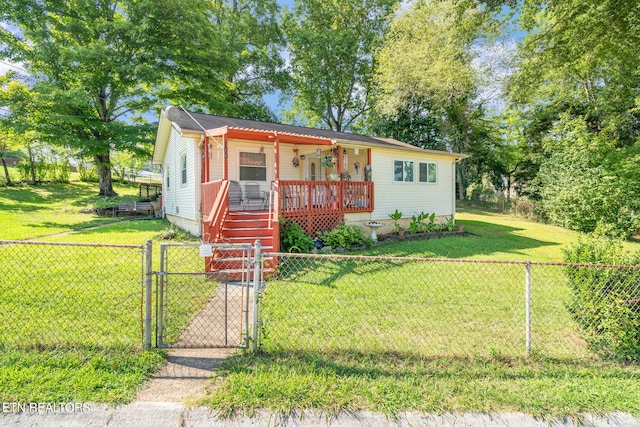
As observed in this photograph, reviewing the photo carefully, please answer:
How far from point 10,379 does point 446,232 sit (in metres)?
12.1

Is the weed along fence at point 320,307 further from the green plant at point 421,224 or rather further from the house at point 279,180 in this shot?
the green plant at point 421,224

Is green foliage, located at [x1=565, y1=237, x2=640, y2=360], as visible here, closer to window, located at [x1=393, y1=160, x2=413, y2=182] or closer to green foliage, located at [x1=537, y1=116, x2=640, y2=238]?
window, located at [x1=393, y1=160, x2=413, y2=182]

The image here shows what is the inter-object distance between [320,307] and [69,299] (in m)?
3.70

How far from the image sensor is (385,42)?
2370cm

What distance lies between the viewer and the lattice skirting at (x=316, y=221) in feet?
28.0

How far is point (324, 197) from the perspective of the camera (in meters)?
9.12

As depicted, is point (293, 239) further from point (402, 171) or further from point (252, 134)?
point (402, 171)

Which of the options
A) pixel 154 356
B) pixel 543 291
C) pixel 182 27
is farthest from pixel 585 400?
pixel 182 27

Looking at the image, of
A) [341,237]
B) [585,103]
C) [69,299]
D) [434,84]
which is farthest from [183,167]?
[585,103]

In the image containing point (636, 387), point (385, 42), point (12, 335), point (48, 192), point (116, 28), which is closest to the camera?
point (636, 387)

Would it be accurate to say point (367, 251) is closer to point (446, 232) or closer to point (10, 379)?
point (446, 232)

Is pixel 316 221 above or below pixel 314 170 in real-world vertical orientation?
below

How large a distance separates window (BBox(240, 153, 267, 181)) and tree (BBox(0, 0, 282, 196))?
402 inches

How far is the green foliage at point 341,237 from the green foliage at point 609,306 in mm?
5558
